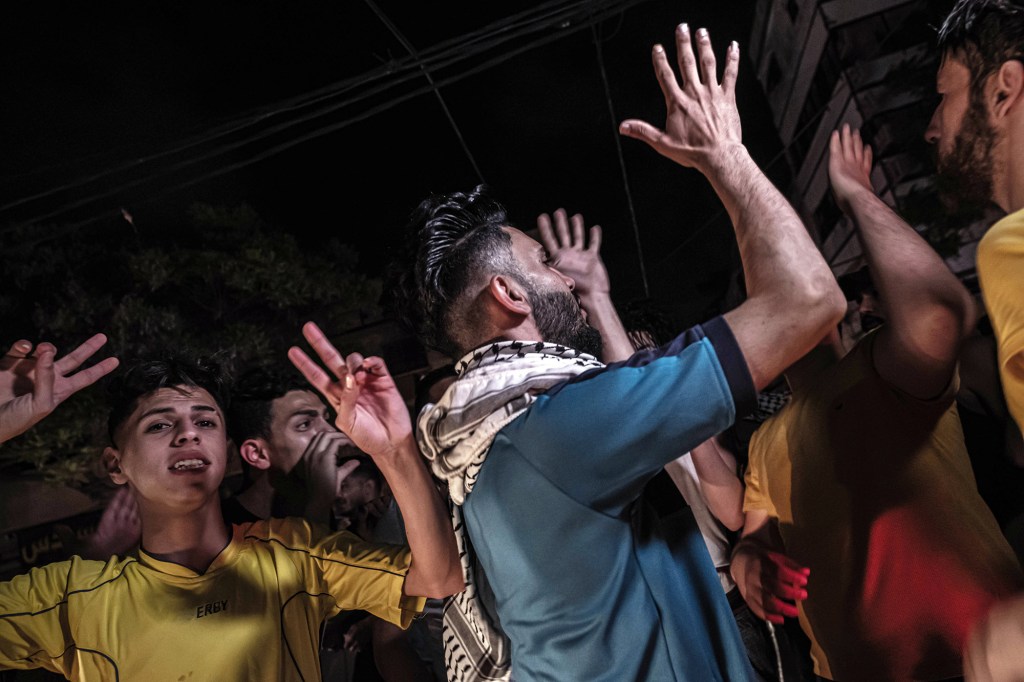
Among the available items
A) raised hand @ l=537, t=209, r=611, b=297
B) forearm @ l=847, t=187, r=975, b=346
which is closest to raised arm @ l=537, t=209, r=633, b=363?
raised hand @ l=537, t=209, r=611, b=297

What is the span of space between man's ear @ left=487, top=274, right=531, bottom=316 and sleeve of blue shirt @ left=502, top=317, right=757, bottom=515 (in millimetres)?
513

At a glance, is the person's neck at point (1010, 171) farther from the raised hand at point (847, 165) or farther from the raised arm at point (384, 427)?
the raised arm at point (384, 427)

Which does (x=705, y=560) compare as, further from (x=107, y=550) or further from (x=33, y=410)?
(x=107, y=550)

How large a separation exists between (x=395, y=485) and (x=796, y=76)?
61.6 ft

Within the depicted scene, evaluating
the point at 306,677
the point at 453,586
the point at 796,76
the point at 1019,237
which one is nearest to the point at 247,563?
the point at 306,677

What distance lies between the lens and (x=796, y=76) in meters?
18.0

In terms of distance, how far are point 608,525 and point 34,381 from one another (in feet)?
7.29

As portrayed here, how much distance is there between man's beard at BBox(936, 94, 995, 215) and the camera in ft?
5.83

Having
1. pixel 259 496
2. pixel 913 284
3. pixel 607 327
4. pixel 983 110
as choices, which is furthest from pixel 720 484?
pixel 259 496

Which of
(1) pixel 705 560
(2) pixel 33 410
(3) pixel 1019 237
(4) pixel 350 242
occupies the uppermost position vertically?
(4) pixel 350 242

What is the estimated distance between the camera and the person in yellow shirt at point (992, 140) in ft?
4.44

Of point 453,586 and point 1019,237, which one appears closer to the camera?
point 1019,237

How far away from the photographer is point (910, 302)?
6.19 ft

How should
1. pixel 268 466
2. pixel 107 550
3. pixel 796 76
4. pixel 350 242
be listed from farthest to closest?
pixel 796 76 → pixel 350 242 → pixel 268 466 → pixel 107 550
